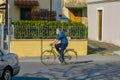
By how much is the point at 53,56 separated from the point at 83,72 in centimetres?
334

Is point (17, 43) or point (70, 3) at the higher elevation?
point (70, 3)


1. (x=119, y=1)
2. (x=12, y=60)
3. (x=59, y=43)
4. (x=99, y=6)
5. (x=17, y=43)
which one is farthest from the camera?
(x=99, y=6)

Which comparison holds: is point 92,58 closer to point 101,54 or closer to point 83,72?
point 101,54

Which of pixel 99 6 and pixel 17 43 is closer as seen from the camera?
pixel 17 43

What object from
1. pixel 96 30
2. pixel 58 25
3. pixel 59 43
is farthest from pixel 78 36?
pixel 96 30

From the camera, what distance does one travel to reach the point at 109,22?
3262 cm

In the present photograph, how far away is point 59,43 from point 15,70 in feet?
20.4

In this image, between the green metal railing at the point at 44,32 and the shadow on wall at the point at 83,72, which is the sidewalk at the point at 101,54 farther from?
the shadow on wall at the point at 83,72

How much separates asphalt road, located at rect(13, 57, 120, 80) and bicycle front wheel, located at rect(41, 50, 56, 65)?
9.6 inches

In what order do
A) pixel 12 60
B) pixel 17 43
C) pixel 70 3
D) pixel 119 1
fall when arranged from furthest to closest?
1. pixel 70 3
2. pixel 119 1
3. pixel 17 43
4. pixel 12 60

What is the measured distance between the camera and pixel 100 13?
35.3 meters

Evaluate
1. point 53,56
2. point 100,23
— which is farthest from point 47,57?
point 100,23

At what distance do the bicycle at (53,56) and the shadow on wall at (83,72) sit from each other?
49 centimetres

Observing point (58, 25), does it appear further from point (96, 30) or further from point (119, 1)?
point (96, 30)
